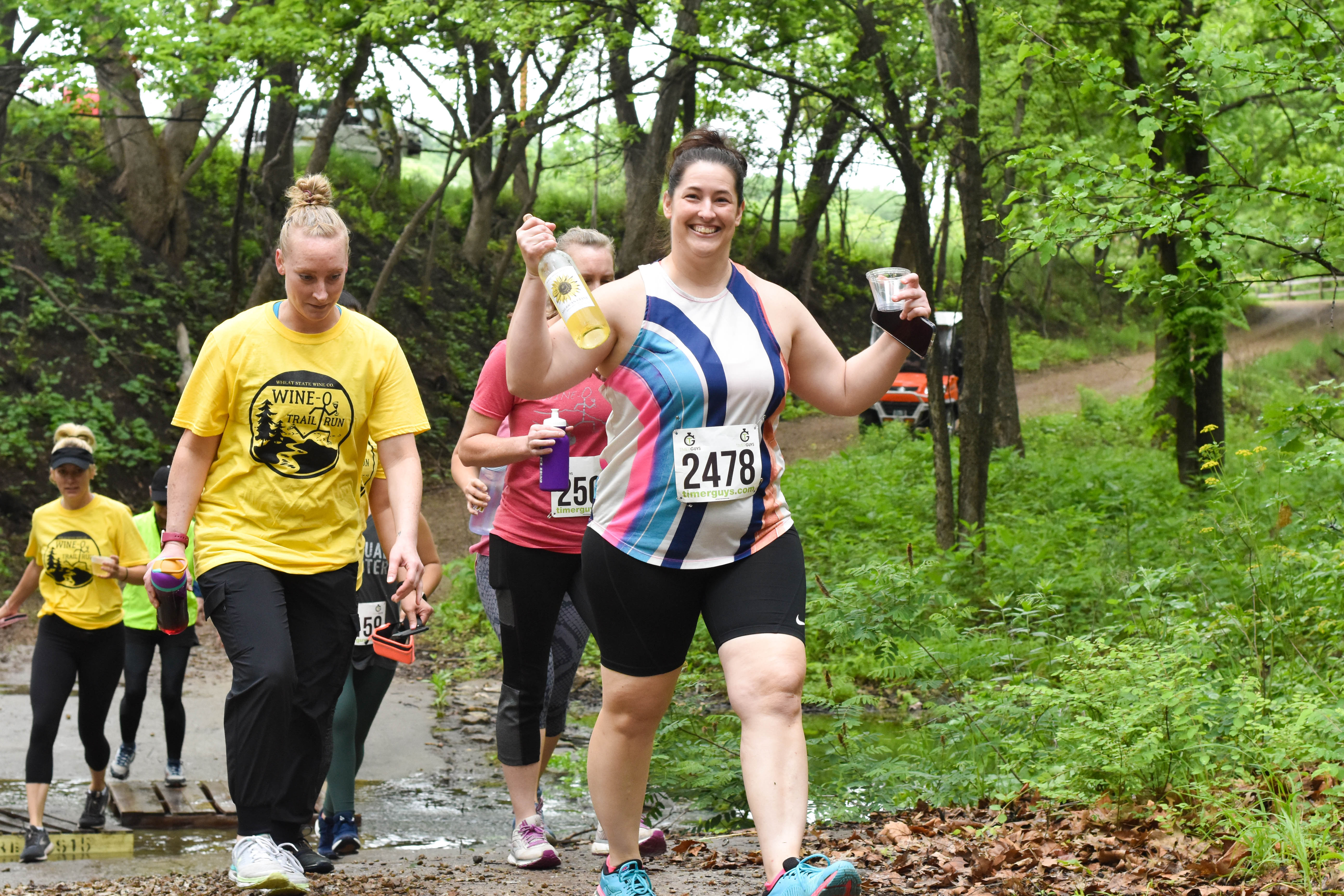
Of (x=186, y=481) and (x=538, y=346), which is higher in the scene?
(x=538, y=346)

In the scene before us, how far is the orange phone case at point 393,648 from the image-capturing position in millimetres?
5121

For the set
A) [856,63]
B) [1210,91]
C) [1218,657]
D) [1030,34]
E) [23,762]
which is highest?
[856,63]

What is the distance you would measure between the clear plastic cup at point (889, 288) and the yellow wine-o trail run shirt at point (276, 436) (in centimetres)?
182

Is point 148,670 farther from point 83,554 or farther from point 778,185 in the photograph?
point 778,185

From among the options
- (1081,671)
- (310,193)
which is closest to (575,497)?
(310,193)

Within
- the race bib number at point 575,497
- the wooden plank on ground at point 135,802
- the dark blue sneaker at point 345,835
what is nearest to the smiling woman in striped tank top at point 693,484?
the race bib number at point 575,497

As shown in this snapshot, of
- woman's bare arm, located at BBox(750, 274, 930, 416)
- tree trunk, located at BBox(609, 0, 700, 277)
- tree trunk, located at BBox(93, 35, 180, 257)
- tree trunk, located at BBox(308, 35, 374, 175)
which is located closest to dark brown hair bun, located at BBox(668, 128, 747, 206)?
woman's bare arm, located at BBox(750, 274, 930, 416)

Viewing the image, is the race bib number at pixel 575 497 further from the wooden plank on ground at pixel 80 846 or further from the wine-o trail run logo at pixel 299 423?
the wooden plank on ground at pixel 80 846

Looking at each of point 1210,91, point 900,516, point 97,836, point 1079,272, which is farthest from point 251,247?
point 1079,272

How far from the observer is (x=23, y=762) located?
26.3ft

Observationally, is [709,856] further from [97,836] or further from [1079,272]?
[1079,272]

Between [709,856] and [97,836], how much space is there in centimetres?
366

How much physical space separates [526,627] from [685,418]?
1825mm

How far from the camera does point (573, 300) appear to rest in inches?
126
